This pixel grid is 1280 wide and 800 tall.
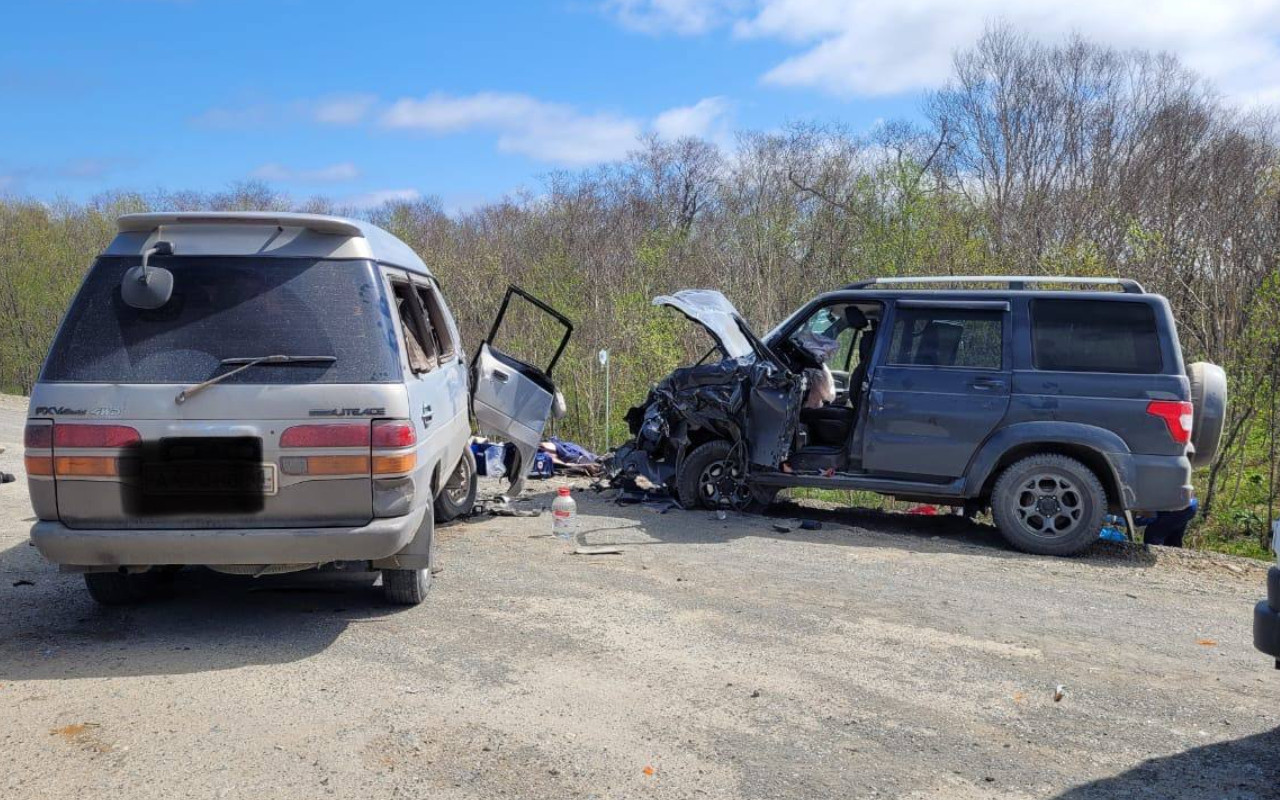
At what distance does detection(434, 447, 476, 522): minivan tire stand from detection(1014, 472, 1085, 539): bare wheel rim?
4585mm

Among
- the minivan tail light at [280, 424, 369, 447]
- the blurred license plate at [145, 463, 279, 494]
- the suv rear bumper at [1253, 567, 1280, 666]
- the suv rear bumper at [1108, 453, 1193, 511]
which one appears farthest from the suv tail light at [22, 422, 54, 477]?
the suv rear bumper at [1108, 453, 1193, 511]

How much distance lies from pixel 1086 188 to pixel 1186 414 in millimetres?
19873

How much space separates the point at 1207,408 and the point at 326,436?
6815 millimetres

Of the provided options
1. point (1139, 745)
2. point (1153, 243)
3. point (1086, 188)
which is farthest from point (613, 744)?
point (1086, 188)

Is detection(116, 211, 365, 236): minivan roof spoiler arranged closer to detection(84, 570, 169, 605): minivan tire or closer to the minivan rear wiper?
the minivan rear wiper

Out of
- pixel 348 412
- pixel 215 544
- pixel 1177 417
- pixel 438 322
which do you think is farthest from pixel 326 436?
pixel 1177 417

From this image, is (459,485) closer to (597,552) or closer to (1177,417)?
(597,552)

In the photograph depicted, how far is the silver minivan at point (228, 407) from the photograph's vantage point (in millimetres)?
4660

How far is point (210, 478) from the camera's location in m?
4.73

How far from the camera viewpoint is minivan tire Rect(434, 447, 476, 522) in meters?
8.27

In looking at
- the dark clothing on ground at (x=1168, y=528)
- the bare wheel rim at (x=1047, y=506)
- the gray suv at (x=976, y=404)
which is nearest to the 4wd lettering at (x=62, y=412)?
the gray suv at (x=976, y=404)

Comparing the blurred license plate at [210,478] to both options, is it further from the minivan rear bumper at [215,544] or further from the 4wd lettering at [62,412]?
the 4wd lettering at [62,412]

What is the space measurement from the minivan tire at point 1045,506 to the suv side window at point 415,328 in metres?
4.71

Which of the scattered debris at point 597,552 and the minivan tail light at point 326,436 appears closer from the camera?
the minivan tail light at point 326,436
